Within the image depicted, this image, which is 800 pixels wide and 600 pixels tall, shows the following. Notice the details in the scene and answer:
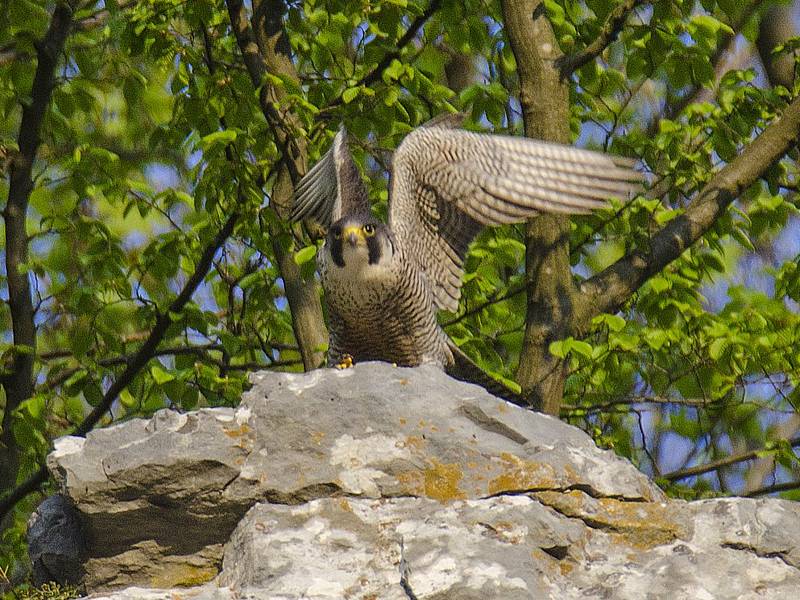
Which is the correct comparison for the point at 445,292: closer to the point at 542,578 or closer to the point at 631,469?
the point at 631,469

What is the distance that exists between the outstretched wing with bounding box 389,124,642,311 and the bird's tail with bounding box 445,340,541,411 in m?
0.28

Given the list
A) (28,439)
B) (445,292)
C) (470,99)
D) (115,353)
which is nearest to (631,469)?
(445,292)

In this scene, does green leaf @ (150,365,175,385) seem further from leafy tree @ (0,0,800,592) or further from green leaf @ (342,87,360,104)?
green leaf @ (342,87,360,104)

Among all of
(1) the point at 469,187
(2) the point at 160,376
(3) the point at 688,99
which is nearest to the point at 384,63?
(1) the point at 469,187

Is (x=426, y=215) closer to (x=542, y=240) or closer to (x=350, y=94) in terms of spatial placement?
(x=542, y=240)

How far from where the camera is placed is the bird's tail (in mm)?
7012

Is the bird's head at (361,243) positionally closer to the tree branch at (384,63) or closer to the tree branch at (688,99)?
the tree branch at (384,63)

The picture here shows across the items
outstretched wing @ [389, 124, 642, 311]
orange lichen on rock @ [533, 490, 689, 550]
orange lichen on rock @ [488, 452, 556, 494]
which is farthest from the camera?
outstretched wing @ [389, 124, 642, 311]

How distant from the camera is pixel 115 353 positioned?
9.01 meters

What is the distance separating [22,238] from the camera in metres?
9.01

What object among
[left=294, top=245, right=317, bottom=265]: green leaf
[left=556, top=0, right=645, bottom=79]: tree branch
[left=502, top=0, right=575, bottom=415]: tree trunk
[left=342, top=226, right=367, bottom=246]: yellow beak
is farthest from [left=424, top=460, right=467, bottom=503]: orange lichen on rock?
[left=556, top=0, right=645, bottom=79]: tree branch

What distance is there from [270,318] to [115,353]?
1.02 metres

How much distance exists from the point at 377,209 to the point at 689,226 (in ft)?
6.37

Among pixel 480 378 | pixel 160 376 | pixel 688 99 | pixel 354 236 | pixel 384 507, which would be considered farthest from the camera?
pixel 688 99
